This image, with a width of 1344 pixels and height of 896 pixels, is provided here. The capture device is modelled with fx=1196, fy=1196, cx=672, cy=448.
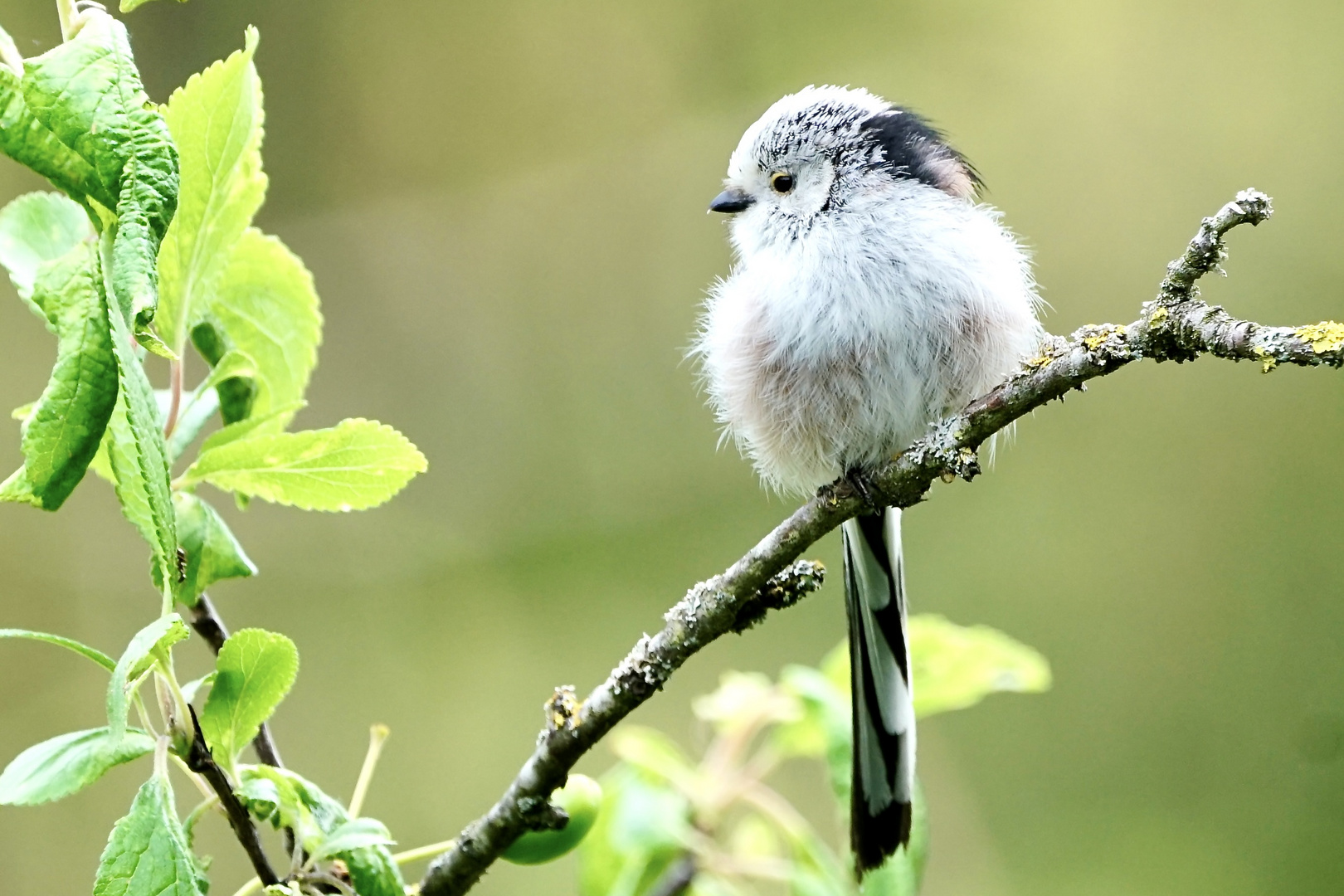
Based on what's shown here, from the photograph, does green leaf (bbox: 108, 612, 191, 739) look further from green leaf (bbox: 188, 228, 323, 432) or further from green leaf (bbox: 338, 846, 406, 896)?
green leaf (bbox: 188, 228, 323, 432)

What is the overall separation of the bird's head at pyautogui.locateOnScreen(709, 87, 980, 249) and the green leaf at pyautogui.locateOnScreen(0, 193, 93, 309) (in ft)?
4.94

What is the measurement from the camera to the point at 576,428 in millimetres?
5781

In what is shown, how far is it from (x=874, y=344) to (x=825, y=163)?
0.66m

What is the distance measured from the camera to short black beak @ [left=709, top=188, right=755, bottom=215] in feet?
9.47

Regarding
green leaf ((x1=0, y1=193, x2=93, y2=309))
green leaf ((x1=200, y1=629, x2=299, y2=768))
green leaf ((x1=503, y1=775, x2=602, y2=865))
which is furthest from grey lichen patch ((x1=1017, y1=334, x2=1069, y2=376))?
green leaf ((x1=0, y1=193, x2=93, y2=309))

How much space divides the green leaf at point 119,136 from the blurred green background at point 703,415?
14.5 ft

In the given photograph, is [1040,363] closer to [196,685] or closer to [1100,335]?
[1100,335]

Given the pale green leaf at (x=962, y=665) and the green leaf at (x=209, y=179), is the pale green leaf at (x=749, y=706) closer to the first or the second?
the pale green leaf at (x=962, y=665)

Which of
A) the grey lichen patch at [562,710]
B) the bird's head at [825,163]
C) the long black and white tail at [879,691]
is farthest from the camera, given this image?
the bird's head at [825,163]

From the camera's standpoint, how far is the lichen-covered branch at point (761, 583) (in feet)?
4.05

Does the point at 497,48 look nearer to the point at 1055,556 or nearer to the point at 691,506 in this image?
the point at 691,506

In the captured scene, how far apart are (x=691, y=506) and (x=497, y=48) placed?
8.46 ft

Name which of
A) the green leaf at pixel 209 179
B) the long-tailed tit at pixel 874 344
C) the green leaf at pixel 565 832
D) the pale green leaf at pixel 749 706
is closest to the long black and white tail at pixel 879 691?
the long-tailed tit at pixel 874 344

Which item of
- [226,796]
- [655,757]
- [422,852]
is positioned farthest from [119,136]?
[655,757]
